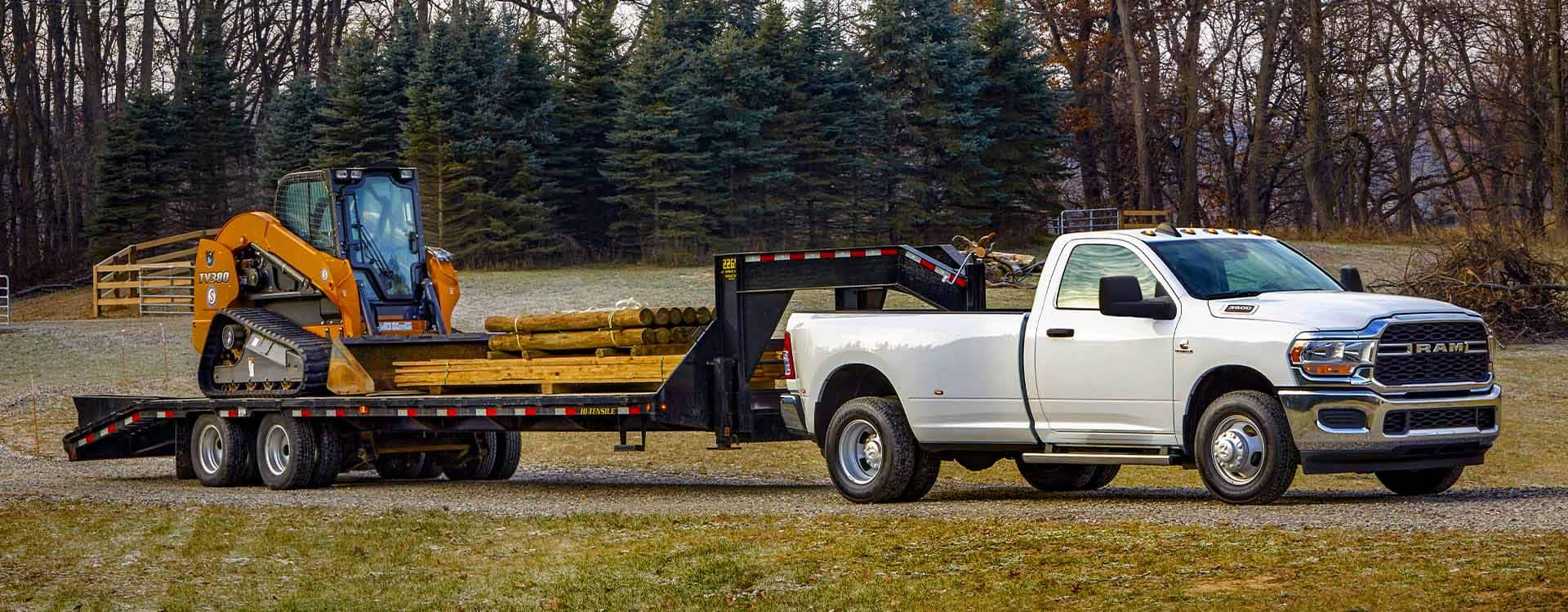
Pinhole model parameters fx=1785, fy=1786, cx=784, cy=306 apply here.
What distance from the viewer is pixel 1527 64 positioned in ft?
174

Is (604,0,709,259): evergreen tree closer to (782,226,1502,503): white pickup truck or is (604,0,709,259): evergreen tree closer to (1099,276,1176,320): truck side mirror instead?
(782,226,1502,503): white pickup truck

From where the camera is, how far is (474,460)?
1916 centimetres

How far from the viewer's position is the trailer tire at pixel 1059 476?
1459 centimetres

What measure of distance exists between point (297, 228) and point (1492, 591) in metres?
14.0

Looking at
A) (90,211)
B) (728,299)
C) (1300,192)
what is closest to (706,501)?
(728,299)

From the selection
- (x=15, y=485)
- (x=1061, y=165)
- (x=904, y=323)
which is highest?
(x=1061, y=165)

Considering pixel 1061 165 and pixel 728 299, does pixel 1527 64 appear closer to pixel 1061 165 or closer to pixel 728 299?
pixel 1061 165

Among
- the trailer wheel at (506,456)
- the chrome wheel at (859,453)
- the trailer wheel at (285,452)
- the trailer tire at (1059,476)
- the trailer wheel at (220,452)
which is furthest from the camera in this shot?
the trailer wheel at (506,456)

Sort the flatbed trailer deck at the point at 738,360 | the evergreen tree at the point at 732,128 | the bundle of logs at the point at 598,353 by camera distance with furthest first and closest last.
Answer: the evergreen tree at the point at 732,128
the bundle of logs at the point at 598,353
the flatbed trailer deck at the point at 738,360

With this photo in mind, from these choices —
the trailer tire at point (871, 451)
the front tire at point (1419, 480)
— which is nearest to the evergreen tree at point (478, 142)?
the trailer tire at point (871, 451)

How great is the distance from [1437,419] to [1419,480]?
1192mm

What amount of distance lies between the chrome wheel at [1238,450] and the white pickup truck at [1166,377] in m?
0.01

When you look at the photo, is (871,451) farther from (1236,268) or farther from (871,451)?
(1236,268)

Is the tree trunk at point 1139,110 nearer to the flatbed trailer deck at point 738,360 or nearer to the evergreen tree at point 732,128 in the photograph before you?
the evergreen tree at point 732,128
